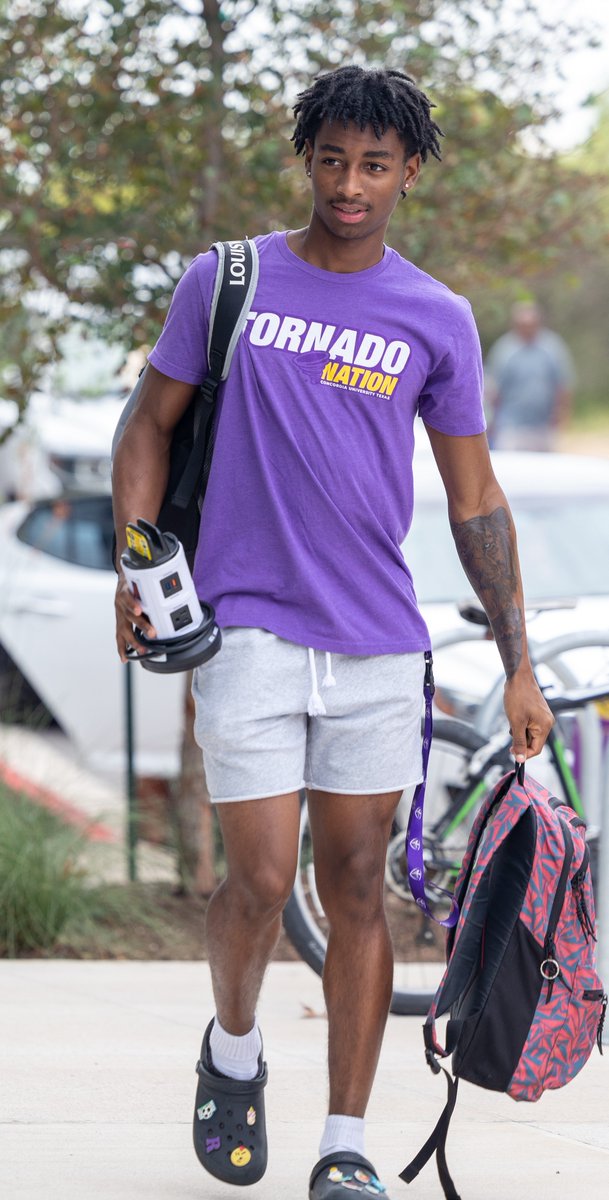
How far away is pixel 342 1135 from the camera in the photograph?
10.6 feet

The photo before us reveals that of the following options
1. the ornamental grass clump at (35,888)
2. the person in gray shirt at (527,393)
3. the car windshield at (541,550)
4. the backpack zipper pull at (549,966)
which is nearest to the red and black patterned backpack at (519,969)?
the backpack zipper pull at (549,966)

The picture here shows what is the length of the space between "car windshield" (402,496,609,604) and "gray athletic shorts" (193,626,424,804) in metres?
3.31

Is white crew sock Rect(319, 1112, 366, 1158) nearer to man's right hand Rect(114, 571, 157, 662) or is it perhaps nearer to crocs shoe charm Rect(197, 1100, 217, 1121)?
crocs shoe charm Rect(197, 1100, 217, 1121)

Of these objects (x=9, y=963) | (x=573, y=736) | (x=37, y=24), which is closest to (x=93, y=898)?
(x=9, y=963)

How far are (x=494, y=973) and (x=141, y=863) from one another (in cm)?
317

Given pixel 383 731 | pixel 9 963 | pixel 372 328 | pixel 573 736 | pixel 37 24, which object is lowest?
pixel 9 963

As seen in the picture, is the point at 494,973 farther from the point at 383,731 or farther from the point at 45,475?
the point at 45,475

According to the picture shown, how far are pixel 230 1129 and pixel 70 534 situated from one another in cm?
578

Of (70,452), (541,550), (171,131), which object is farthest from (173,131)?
(70,452)

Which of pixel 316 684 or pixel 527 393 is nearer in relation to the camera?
pixel 316 684

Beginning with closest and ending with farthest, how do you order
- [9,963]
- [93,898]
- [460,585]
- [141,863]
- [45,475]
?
[9,963], [93,898], [141,863], [460,585], [45,475]

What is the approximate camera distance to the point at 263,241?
337cm

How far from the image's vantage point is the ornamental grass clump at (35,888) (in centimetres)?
541

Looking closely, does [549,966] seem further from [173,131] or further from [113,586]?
[113,586]
